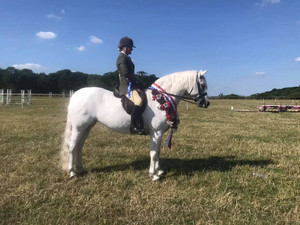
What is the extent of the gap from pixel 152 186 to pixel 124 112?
1.78 m

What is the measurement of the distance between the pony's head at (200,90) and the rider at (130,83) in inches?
50.8

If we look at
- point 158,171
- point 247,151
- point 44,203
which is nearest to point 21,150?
point 44,203

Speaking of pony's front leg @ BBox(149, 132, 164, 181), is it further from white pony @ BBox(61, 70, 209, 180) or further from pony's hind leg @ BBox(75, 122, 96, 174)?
pony's hind leg @ BBox(75, 122, 96, 174)

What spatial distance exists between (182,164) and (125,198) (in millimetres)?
2543

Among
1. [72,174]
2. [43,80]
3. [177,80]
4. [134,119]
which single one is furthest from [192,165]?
[43,80]

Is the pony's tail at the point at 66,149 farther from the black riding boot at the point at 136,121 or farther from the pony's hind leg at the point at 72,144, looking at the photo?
the black riding boot at the point at 136,121

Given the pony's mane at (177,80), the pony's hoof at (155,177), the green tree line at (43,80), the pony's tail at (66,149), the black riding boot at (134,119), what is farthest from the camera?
the green tree line at (43,80)

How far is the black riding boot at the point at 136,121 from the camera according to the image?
524 centimetres

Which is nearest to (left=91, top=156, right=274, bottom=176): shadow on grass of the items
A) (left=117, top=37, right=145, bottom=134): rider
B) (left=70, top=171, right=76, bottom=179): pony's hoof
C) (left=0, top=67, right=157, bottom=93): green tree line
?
(left=70, top=171, right=76, bottom=179): pony's hoof

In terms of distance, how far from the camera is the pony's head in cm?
556

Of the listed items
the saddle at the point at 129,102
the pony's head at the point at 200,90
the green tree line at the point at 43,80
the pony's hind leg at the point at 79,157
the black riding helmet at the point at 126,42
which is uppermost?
the green tree line at the point at 43,80

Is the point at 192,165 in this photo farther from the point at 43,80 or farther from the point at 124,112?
the point at 43,80

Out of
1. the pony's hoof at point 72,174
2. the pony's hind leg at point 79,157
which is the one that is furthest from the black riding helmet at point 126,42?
the pony's hoof at point 72,174

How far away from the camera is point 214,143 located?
29.9 ft
